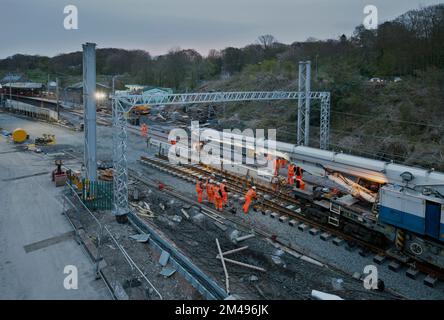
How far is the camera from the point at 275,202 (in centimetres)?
1467

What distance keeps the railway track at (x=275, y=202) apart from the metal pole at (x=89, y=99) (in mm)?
5302

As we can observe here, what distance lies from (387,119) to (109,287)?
24198 mm

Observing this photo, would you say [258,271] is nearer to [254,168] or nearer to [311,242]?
[311,242]

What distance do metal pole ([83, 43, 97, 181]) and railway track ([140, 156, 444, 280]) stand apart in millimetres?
5302

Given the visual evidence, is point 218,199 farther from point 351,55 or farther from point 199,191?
point 351,55

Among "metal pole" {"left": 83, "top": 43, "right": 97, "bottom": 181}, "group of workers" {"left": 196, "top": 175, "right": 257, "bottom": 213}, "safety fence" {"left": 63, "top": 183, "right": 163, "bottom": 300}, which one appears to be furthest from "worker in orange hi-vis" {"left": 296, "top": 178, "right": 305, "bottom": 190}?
"metal pole" {"left": 83, "top": 43, "right": 97, "bottom": 181}

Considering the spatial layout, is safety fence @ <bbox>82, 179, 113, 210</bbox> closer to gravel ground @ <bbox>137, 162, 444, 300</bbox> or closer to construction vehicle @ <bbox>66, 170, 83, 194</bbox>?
construction vehicle @ <bbox>66, 170, 83, 194</bbox>

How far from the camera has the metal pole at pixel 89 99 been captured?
14.3 m

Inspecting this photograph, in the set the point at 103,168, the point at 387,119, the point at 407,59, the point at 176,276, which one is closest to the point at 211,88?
the point at 407,59

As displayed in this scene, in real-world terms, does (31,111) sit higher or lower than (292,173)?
higher

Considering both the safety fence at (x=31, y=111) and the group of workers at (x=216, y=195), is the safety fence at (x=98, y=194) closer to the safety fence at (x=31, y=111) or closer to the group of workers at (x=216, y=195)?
the group of workers at (x=216, y=195)

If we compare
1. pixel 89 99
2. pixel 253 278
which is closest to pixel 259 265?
pixel 253 278

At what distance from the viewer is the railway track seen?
10100 mm

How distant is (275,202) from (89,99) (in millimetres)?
9177
